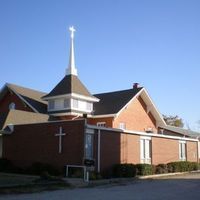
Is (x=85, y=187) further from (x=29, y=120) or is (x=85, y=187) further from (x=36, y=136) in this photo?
(x=29, y=120)

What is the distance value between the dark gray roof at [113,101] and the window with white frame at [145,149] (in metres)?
5.88

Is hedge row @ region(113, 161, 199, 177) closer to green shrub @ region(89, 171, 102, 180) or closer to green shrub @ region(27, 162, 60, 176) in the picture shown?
green shrub @ region(89, 171, 102, 180)

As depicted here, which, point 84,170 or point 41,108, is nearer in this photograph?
point 84,170

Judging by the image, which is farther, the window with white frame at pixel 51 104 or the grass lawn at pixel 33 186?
the window with white frame at pixel 51 104

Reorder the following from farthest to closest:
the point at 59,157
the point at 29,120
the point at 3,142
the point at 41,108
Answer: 1. the point at 41,108
2. the point at 29,120
3. the point at 3,142
4. the point at 59,157

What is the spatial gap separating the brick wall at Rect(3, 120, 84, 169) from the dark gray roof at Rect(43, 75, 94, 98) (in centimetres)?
824

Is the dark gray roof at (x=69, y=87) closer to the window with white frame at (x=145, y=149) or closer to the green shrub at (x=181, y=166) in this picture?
the window with white frame at (x=145, y=149)

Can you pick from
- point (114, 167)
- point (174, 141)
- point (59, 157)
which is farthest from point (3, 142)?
point (174, 141)

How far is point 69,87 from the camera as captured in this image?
129 ft

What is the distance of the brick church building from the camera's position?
27.8 metres

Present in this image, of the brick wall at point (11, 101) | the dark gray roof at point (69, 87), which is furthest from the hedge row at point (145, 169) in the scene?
the brick wall at point (11, 101)

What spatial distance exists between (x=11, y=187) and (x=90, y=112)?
2107 centimetres

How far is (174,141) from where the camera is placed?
37438 mm

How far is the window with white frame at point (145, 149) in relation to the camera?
3291cm
